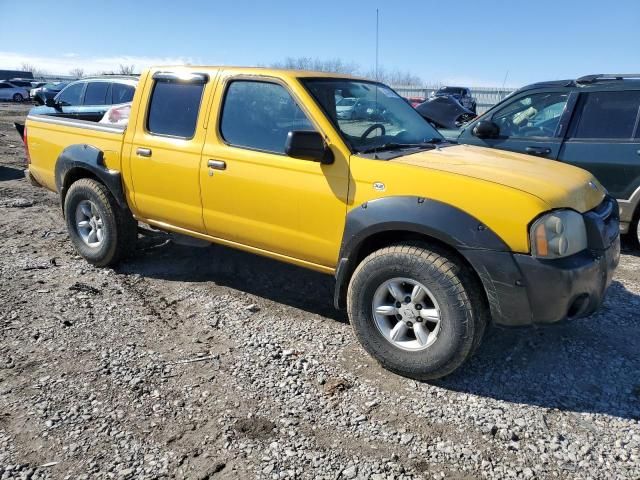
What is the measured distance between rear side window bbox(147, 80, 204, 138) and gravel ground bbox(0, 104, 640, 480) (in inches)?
55.8

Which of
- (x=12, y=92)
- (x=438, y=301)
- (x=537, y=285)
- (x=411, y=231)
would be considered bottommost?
(x=438, y=301)

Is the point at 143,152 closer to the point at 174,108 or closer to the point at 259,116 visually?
the point at 174,108

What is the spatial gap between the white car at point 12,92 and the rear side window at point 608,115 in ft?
138

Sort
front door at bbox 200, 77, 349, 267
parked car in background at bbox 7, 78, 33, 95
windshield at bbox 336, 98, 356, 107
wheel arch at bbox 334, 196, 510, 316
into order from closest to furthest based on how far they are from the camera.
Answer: wheel arch at bbox 334, 196, 510, 316 < front door at bbox 200, 77, 349, 267 < windshield at bbox 336, 98, 356, 107 < parked car in background at bbox 7, 78, 33, 95

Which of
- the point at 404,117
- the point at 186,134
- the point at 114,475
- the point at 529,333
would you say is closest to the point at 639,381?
the point at 529,333

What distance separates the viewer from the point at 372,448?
2.77m

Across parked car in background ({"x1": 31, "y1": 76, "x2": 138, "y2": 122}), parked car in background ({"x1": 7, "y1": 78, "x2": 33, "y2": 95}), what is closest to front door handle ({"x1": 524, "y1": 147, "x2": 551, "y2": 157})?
parked car in background ({"x1": 31, "y1": 76, "x2": 138, "y2": 122})

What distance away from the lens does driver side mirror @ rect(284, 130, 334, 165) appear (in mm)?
3416

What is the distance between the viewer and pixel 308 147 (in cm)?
344

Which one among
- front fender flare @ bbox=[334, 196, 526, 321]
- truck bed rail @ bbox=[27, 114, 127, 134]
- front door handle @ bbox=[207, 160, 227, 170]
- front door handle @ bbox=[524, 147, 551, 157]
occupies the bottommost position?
front fender flare @ bbox=[334, 196, 526, 321]

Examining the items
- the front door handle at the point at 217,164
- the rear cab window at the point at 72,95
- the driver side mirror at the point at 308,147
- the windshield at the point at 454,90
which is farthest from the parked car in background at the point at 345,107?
the windshield at the point at 454,90

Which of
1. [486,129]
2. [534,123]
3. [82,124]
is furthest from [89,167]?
[534,123]

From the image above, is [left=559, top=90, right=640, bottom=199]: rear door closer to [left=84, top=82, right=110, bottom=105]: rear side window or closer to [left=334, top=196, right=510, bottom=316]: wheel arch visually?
[left=334, top=196, right=510, bottom=316]: wheel arch

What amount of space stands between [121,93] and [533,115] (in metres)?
8.80
